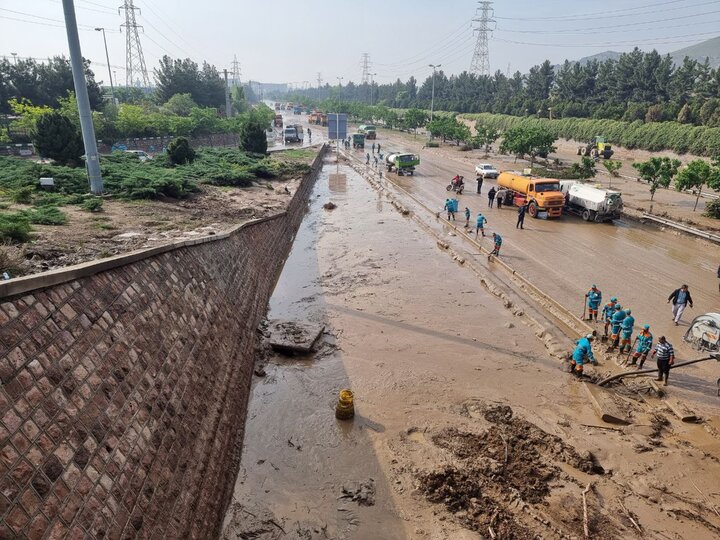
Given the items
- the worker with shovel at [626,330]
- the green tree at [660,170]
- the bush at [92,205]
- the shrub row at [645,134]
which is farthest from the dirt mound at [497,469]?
the shrub row at [645,134]

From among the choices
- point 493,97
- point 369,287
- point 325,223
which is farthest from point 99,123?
point 493,97

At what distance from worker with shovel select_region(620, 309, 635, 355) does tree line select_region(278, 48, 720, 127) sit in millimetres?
49207

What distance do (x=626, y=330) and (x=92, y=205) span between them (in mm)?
18912

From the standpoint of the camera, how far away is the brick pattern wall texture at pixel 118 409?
4.94 metres

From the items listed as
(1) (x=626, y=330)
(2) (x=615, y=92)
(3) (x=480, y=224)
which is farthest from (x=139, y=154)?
(2) (x=615, y=92)

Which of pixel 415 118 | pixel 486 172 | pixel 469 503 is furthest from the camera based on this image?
pixel 415 118

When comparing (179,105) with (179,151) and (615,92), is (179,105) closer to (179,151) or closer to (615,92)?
(179,151)

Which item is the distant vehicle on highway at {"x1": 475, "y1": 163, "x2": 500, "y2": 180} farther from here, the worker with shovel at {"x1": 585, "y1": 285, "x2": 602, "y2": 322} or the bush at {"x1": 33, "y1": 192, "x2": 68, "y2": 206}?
the bush at {"x1": 33, "y1": 192, "x2": 68, "y2": 206}

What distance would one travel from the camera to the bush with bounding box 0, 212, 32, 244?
12.2 metres

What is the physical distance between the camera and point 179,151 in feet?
108

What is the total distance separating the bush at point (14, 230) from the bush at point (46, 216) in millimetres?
1927

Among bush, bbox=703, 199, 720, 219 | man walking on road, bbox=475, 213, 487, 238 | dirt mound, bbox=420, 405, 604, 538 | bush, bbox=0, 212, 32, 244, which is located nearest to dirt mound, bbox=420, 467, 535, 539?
dirt mound, bbox=420, 405, 604, 538

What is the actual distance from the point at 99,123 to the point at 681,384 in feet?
148

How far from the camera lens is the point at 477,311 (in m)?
16.4
